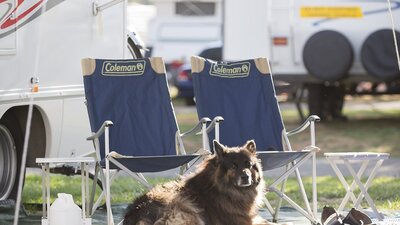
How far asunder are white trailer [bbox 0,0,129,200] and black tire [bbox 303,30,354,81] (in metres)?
5.65

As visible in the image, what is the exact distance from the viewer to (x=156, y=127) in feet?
22.3

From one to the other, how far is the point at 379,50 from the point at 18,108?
21.7ft

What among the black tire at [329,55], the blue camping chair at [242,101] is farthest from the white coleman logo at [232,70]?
the black tire at [329,55]

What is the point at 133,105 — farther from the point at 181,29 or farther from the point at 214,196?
the point at 181,29

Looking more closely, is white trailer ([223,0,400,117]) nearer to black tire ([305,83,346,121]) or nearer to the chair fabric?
black tire ([305,83,346,121])

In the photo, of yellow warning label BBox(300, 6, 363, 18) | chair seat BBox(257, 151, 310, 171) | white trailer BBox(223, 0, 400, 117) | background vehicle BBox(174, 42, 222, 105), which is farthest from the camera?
background vehicle BBox(174, 42, 222, 105)

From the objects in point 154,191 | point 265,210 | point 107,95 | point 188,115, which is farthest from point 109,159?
point 188,115

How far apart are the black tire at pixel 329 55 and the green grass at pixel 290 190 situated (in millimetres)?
3385

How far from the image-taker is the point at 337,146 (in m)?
12.9

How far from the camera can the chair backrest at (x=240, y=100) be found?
700cm

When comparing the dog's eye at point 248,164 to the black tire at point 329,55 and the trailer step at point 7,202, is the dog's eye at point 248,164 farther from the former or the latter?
the black tire at point 329,55

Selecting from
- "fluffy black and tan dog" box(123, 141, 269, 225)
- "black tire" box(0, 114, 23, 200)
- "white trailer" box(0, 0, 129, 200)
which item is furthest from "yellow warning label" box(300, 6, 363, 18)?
"fluffy black and tan dog" box(123, 141, 269, 225)

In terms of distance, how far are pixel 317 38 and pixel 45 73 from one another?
655 cm

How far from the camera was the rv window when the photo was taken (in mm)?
22875
